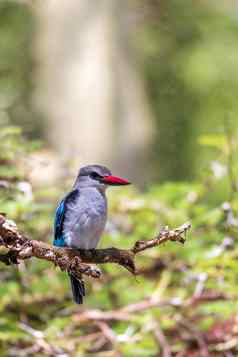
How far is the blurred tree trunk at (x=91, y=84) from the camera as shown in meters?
10.5

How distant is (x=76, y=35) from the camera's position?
429 inches

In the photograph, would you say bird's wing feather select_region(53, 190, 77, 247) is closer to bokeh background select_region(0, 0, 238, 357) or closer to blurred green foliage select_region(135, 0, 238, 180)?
bokeh background select_region(0, 0, 238, 357)

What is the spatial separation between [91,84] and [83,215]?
6.57 metres

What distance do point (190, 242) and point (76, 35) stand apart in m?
5.44

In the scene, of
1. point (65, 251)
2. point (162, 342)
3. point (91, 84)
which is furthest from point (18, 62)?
point (65, 251)

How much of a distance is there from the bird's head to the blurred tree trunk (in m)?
5.67

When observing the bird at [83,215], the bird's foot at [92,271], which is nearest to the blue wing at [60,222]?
the bird at [83,215]

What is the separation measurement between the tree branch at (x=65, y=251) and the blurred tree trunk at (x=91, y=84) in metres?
6.76

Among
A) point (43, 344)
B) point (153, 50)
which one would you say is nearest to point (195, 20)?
point (153, 50)

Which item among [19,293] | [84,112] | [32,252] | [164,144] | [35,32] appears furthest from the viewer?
[164,144]

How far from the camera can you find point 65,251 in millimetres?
3488

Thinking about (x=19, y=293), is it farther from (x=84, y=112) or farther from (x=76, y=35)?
(x=76, y=35)

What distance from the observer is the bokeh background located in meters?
5.77

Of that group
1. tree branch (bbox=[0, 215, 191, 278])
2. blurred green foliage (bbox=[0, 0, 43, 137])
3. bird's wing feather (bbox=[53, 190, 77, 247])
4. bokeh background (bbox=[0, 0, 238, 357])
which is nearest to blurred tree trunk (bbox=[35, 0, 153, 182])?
bokeh background (bbox=[0, 0, 238, 357])
